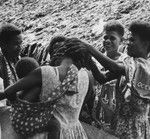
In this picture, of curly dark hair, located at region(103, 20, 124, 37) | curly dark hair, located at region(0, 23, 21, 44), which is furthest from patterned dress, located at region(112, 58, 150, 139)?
curly dark hair, located at region(0, 23, 21, 44)

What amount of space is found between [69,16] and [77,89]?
16.7ft

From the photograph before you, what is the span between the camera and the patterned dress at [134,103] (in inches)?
156

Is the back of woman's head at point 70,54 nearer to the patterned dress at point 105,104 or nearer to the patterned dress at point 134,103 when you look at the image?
the patterned dress at point 134,103

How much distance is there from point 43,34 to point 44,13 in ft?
4.91

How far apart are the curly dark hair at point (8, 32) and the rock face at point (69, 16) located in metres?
1.84

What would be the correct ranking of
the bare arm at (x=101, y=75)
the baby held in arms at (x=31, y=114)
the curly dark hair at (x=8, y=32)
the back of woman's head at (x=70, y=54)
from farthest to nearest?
1. the curly dark hair at (x=8, y=32)
2. the bare arm at (x=101, y=75)
3. the back of woman's head at (x=70, y=54)
4. the baby held in arms at (x=31, y=114)

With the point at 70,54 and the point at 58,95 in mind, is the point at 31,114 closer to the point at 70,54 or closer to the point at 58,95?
the point at 58,95

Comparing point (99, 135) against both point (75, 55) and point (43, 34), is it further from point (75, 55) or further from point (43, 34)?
point (43, 34)

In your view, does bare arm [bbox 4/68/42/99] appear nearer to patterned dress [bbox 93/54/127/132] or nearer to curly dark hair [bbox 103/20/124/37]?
patterned dress [bbox 93/54/127/132]

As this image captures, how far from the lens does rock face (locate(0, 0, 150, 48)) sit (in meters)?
6.91

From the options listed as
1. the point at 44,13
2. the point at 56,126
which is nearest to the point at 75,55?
the point at 56,126

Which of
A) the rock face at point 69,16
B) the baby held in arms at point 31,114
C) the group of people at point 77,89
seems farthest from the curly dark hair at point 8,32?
the rock face at point 69,16

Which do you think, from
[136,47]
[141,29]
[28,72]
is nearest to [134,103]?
[136,47]

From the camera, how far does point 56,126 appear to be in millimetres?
3398
